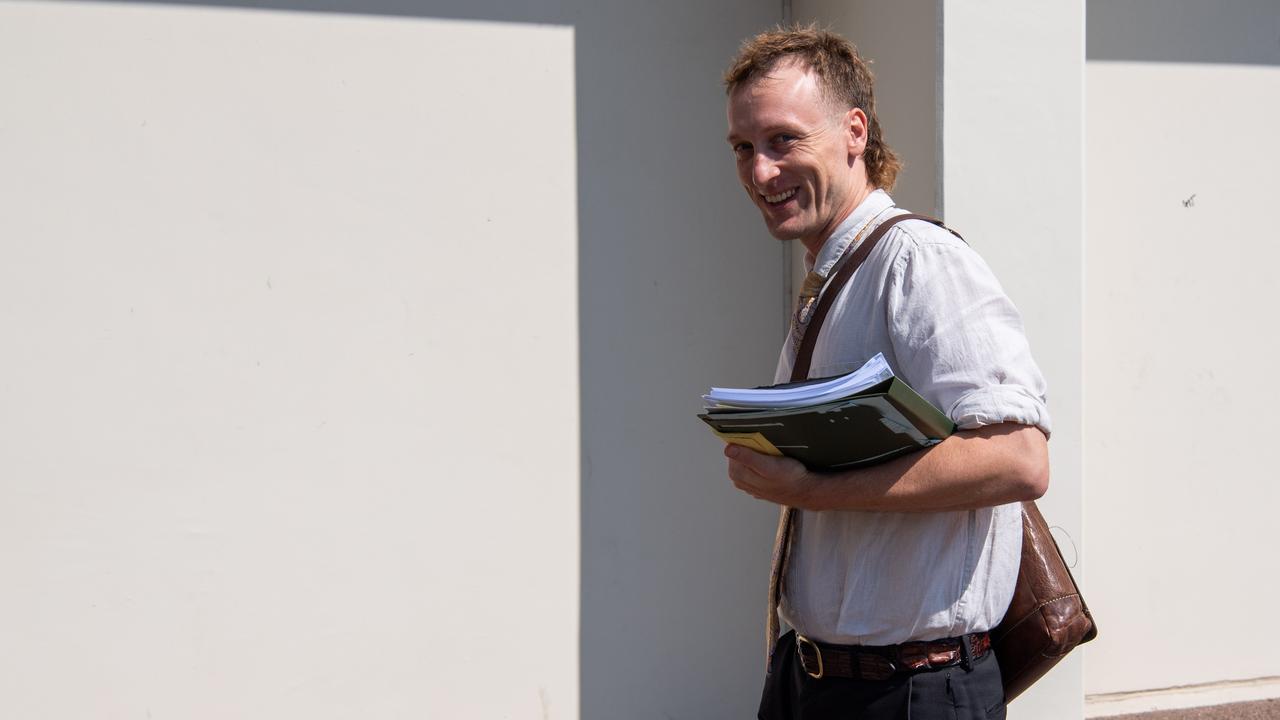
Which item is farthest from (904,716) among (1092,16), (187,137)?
(1092,16)

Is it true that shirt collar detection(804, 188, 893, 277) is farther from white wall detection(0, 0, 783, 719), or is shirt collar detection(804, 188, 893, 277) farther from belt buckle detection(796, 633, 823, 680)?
white wall detection(0, 0, 783, 719)

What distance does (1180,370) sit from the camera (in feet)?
12.8

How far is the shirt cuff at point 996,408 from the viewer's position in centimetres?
148

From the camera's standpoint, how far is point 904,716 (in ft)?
5.23

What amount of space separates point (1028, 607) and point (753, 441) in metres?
0.59

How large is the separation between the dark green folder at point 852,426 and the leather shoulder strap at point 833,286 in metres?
0.20

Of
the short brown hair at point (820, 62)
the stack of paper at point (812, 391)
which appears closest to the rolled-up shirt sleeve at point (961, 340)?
the stack of paper at point (812, 391)

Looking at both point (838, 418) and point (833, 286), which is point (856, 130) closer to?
point (833, 286)

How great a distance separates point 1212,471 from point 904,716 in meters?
2.91

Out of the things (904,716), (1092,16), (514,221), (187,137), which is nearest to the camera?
(904,716)

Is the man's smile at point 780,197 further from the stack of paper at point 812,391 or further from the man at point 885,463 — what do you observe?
the stack of paper at point 812,391

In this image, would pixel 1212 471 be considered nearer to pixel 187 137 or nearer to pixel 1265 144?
pixel 1265 144

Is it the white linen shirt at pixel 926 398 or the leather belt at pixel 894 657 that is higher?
the white linen shirt at pixel 926 398

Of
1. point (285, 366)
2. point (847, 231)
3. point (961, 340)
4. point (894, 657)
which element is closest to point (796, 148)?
point (847, 231)
